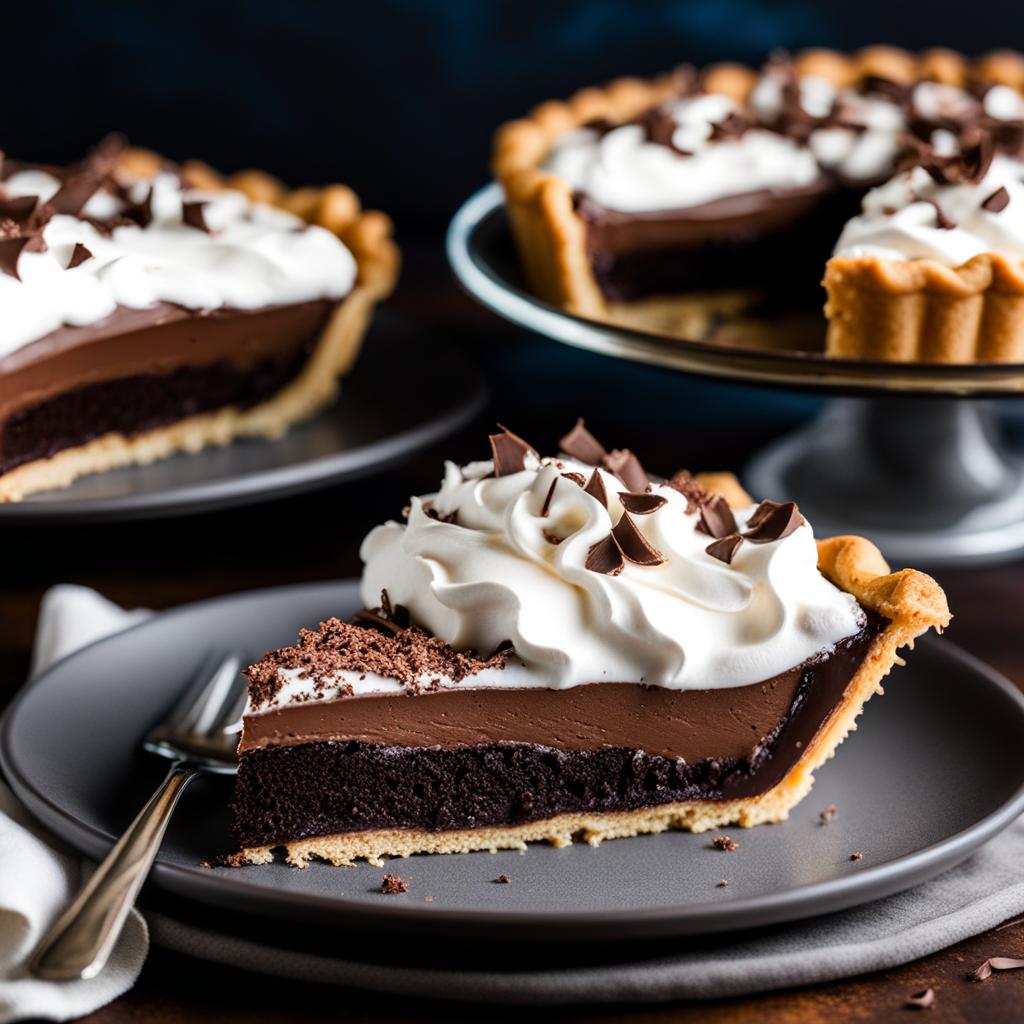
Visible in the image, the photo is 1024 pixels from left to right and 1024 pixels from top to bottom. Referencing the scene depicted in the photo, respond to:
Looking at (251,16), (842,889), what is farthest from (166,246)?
(842,889)

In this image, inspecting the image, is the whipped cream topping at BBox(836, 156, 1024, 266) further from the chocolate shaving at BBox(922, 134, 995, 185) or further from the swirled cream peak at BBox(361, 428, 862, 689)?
the swirled cream peak at BBox(361, 428, 862, 689)

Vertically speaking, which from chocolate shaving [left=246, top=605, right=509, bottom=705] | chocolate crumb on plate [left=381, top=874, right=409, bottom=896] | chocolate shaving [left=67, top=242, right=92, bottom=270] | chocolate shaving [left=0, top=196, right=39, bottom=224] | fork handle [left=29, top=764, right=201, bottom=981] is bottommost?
chocolate crumb on plate [left=381, top=874, right=409, bottom=896]

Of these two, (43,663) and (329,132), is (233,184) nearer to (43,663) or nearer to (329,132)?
(329,132)

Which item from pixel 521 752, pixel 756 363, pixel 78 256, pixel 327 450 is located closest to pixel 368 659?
pixel 521 752

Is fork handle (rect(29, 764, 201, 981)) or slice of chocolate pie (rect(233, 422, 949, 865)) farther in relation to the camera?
slice of chocolate pie (rect(233, 422, 949, 865))

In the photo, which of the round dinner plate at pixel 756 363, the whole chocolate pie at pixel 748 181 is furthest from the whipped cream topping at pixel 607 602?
the whole chocolate pie at pixel 748 181

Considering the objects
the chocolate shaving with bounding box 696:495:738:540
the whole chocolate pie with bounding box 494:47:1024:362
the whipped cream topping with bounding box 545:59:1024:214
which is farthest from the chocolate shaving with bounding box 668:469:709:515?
the whipped cream topping with bounding box 545:59:1024:214
